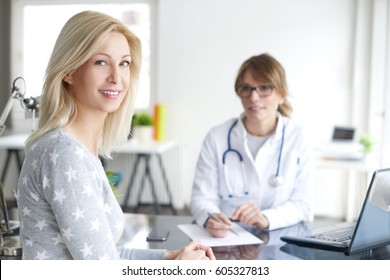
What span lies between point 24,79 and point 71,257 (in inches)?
19.3

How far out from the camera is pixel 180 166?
2199 millimetres

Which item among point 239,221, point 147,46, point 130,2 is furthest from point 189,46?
point 239,221

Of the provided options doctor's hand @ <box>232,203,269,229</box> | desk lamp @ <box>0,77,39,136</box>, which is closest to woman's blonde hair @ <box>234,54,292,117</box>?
doctor's hand @ <box>232,203,269,229</box>

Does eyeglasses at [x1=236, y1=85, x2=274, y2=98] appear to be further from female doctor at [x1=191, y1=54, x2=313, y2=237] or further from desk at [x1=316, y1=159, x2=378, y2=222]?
desk at [x1=316, y1=159, x2=378, y2=222]

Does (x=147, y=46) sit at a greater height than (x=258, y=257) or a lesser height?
greater

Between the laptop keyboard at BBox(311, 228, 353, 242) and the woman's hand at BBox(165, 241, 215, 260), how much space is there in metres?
0.34

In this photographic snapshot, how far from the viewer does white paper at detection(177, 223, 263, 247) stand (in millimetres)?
1078

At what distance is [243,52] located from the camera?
160cm

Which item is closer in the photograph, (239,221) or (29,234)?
(29,234)

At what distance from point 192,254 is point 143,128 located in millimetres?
2177

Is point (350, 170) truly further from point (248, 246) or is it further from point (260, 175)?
point (248, 246)

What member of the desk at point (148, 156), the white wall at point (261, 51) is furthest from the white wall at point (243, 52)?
the desk at point (148, 156)

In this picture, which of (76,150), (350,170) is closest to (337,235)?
(76,150)
